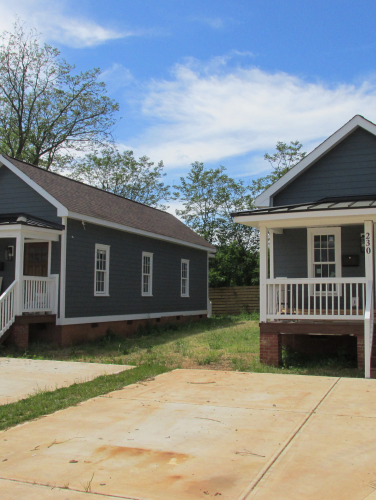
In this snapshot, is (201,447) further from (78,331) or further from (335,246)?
(78,331)

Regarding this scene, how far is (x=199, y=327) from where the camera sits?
69.3ft

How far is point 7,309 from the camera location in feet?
46.1

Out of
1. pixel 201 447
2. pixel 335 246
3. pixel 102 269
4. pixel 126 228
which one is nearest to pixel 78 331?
pixel 102 269

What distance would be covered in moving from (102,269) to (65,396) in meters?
9.38

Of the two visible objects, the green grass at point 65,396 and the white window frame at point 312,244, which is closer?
the green grass at point 65,396

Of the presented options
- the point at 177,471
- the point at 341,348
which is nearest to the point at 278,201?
the point at 341,348

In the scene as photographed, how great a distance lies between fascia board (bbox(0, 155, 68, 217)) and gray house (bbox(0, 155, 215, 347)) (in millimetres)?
29

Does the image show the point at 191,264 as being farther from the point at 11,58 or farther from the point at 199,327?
the point at 11,58

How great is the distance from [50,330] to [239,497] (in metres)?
11.9

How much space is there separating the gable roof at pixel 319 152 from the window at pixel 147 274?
6.55 metres

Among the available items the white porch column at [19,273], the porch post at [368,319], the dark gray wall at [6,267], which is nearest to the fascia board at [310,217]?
the porch post at [368,319]

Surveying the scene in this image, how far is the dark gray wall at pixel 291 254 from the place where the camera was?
14.0 m

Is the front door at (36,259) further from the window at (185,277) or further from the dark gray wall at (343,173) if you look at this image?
the window at (185,277)

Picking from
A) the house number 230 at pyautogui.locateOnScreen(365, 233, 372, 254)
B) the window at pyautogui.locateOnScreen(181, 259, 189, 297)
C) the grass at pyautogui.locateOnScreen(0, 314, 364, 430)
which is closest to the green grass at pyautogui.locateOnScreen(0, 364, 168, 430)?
the grass at pyautogui.locateOnScreen(0, 314, 364, 430)
